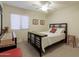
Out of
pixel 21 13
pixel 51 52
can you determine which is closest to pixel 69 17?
pixel 51 52

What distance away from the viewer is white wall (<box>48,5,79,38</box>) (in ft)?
8.53

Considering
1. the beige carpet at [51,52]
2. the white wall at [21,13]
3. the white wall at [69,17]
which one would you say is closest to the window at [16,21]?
the white wall at [21,13]

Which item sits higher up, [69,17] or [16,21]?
→ [69,17]

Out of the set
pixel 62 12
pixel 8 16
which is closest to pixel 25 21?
pixel 8 16

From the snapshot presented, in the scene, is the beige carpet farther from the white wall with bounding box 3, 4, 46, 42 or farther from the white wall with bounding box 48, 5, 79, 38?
the white wall with bounding box 48, 5, 79, 38

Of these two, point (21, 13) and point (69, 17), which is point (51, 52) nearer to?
point (69, 17)

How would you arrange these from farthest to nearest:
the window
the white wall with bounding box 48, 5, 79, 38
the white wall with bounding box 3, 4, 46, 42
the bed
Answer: the white wall with bounding box 48, 5, 79, 38
the white wall with bounding box 3, 4, 46, 42
the window
the bed

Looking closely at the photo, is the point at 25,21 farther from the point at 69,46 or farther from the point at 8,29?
the point at 69,46

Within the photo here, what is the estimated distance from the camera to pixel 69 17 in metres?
2.73

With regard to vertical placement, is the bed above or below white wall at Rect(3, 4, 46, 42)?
below

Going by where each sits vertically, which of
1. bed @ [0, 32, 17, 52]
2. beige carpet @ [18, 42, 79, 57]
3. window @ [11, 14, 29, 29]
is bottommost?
beige carpet @ [18, 42, 79, 57]

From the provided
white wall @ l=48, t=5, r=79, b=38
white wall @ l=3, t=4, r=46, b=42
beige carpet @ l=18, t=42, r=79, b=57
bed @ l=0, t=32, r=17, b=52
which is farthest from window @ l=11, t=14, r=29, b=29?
white wall @ l=48, t=5, r=79, b=38

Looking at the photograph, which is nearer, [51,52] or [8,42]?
[8,42]

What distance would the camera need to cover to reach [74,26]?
266cm
